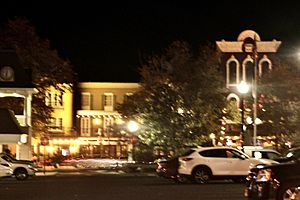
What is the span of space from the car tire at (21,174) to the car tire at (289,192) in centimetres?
2619

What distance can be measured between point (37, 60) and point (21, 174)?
19.6 metres

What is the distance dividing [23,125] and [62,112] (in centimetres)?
2979

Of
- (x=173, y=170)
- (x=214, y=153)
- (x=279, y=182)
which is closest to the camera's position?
(x=279, y=182)

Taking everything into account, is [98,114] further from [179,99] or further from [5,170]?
[5,170]

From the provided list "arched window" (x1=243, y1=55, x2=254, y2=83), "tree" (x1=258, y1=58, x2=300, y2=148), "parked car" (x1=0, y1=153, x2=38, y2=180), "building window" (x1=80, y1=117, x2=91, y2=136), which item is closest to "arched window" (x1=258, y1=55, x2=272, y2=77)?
"arched window" (x1=243, y1=55, x2=254, y2=83)

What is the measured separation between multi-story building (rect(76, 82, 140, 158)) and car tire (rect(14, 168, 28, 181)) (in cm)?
4489

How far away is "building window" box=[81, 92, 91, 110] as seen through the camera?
8775cm

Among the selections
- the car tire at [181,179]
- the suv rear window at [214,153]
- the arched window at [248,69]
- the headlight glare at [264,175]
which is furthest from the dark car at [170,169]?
the arched window at [248,69]

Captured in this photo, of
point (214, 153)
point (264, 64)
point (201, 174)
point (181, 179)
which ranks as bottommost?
point (181, 179)

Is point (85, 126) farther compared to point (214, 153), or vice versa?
point (85, 126)

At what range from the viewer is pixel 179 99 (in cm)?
5984

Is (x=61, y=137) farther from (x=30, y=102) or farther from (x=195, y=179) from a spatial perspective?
(x=195, y=179)

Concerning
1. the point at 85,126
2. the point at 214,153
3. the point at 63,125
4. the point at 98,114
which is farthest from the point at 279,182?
the point at 85,126

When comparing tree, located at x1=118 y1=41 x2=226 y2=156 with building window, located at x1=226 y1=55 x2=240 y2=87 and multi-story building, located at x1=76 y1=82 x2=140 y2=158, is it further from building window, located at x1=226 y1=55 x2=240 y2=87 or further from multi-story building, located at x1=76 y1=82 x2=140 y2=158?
multi-story building, located at x1=76 y1=82 x2=140 y2=158
